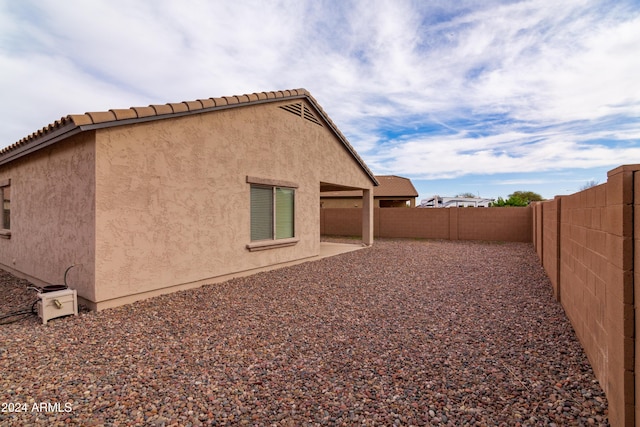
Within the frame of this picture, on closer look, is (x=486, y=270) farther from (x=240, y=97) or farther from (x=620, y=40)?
(x=240, y=97)

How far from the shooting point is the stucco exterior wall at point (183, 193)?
18.5 feet

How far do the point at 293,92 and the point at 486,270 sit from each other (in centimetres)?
783

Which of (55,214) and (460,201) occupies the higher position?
(460,201)

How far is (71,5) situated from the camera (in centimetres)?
743

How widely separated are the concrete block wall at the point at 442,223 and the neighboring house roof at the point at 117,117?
1357 cm

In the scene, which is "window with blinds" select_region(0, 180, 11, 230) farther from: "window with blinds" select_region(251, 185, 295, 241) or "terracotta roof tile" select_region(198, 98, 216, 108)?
"window with blinds" select_region(251, 185, 295, 241)

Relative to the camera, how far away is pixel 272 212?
9.17 metres

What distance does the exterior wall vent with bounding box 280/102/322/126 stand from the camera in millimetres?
9861

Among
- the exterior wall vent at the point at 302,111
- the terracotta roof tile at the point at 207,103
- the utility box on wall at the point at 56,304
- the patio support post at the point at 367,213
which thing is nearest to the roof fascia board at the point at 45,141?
the terracotta roof tile at the point at 207,103

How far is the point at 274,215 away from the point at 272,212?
0.35 feet

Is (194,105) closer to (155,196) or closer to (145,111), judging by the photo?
(145,111)

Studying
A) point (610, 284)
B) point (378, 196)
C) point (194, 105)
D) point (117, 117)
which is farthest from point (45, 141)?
point (378, 196)

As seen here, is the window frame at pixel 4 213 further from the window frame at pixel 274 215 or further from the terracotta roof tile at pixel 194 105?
the window frame at pixel 274 215

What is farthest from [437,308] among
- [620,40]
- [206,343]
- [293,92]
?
[620,40]
